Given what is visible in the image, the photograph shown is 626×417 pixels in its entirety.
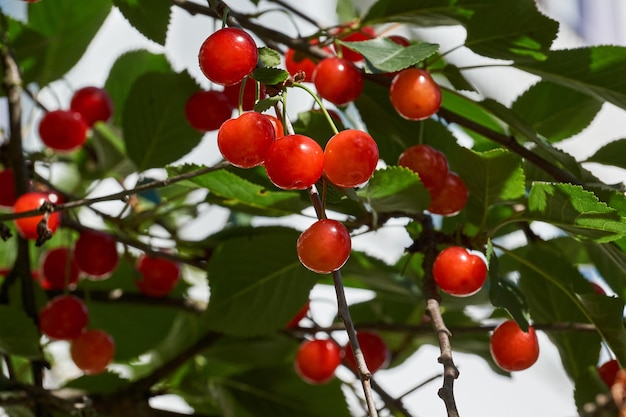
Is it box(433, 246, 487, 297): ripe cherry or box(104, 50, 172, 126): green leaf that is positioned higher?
box(104, 50, 172, 126): green leaf

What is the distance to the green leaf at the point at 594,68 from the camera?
72 cm

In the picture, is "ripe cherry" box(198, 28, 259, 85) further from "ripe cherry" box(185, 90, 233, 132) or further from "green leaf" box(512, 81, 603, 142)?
"green leaf" box(512, 81, 603, 142)

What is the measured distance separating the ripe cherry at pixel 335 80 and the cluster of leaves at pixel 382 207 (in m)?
0.02

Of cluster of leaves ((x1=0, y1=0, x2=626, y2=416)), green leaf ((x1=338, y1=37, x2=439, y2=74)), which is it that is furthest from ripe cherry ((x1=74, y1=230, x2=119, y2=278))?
green leaf ((x1=338, y1=37, x2=439, y2=74))

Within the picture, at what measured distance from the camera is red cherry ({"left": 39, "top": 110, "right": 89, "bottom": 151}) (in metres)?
0.99

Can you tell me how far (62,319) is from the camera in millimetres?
849

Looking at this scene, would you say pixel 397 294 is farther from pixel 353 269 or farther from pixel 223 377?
pixel 223 377

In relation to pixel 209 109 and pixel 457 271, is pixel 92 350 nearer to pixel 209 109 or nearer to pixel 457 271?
pixel 209 109

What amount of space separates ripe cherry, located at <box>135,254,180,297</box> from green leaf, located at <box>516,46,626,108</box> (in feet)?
1.44

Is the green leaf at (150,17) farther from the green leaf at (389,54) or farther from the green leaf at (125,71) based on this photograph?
the green leaf at (125,71)

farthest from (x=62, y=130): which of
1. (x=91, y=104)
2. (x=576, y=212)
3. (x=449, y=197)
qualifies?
(x=576, y=212)

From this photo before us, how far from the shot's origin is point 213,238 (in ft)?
2.89

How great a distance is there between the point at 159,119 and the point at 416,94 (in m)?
0.36

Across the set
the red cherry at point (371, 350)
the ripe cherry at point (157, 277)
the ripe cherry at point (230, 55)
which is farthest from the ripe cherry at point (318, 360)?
the ripe cherry at point (230, 55)
